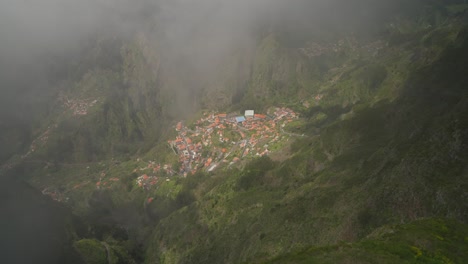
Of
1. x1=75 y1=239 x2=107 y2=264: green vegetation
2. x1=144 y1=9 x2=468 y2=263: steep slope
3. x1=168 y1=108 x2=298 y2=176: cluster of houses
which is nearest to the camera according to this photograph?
x1=144 y1=9 x2=468 y2=263: steep slope

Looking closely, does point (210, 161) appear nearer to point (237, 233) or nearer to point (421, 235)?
point (237, 233)

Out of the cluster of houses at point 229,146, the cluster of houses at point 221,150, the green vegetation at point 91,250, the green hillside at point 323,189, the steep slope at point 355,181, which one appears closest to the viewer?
the green hillside at point 323,189

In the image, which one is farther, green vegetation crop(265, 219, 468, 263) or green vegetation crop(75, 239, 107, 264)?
green vegetation crop(75, 239, 107, 264)

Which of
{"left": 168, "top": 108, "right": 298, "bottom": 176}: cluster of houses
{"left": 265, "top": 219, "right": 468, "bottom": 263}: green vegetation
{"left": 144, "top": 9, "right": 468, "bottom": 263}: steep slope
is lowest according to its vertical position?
{"left": 265, "top": 219, "right": 468, "bottom": 263}: green vegetation

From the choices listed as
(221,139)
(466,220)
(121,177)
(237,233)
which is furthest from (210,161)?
(466,220)

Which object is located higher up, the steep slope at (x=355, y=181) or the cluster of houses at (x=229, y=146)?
the cluster of houses at (x=229, y=146)

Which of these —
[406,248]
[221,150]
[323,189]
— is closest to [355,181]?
[323,189]

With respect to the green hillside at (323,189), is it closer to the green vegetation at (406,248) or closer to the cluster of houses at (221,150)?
the green vegetation at (406,248)

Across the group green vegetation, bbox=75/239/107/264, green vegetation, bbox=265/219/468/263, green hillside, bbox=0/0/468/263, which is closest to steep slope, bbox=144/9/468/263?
green hillside, bbox=0/0/468/263

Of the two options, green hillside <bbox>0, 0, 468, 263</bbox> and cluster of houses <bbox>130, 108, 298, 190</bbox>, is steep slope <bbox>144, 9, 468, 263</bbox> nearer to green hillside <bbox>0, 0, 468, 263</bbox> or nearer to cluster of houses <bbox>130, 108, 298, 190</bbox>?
green hillside <bbox>0, 0, 468, 263</bbox>

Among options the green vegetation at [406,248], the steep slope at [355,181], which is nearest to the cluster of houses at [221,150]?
the steep slope at [355,181]

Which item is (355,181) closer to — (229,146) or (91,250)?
(91,250)
